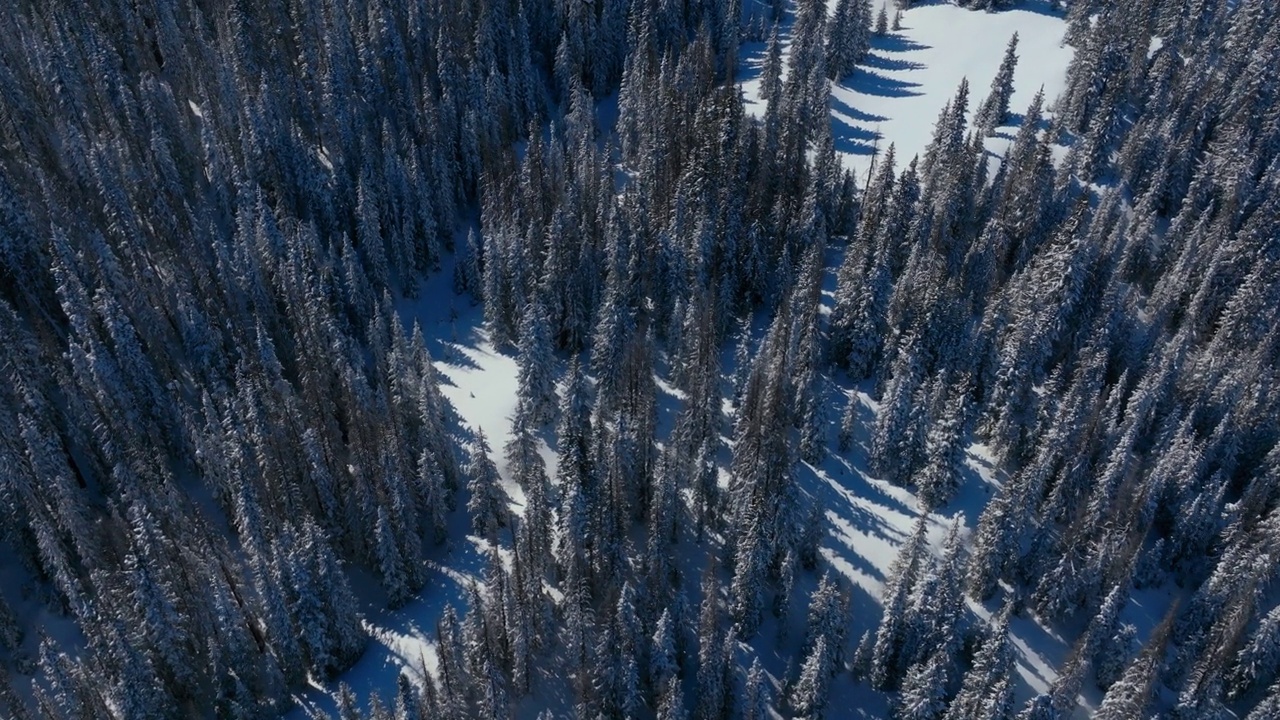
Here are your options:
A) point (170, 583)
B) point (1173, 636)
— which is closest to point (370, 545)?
point (170, 583)

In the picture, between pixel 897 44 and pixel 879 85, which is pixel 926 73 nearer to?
pixel 879 85

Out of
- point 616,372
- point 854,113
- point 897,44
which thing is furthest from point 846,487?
point 897,44

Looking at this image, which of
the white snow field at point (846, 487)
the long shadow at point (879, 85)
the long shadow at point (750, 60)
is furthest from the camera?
the long shadow at point (750, 60)

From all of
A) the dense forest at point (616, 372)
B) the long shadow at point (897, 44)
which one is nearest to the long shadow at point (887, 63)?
the long shadow at point (897, 44)

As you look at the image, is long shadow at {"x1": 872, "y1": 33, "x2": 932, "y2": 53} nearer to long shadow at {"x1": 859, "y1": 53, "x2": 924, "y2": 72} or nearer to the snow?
the snow

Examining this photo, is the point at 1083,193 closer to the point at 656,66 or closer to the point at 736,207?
the point at 736,207

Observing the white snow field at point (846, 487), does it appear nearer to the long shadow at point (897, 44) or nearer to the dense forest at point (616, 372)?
the dense forest at point (616, 372)
